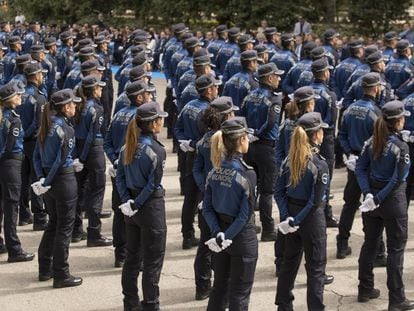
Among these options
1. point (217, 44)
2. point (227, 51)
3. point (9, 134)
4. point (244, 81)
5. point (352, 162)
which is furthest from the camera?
point (217, 44)

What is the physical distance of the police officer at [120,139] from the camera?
30.1 ft

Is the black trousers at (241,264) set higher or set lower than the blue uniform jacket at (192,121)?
lower

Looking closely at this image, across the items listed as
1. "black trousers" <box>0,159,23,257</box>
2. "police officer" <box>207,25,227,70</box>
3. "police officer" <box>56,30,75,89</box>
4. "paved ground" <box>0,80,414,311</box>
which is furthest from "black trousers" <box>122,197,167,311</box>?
"police officer" <box>56,30,75,89</box>

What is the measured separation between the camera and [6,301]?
845 centimetres

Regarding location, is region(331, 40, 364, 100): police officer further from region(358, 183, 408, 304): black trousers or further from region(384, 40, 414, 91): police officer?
region(358, 183, 408, 304): black trousers

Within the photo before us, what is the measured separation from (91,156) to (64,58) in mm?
7894

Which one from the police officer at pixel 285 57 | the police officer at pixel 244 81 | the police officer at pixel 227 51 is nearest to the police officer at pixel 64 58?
the police officer at pixel 227 51

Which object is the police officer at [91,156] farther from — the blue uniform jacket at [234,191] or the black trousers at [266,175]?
the blue uniform jacket at [234,191]

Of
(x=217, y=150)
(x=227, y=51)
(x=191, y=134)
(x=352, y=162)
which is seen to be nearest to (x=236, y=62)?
(x=227, y=51)

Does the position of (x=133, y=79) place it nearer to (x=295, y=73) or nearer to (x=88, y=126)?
(x=88, y=126)

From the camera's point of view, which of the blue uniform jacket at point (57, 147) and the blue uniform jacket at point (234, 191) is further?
the blue uniform jacket at point (57, 147)

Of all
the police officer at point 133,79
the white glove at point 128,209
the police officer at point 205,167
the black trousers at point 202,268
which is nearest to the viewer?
the white glove at point 128,209

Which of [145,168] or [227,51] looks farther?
[227,51]

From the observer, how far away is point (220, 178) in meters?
7.02
